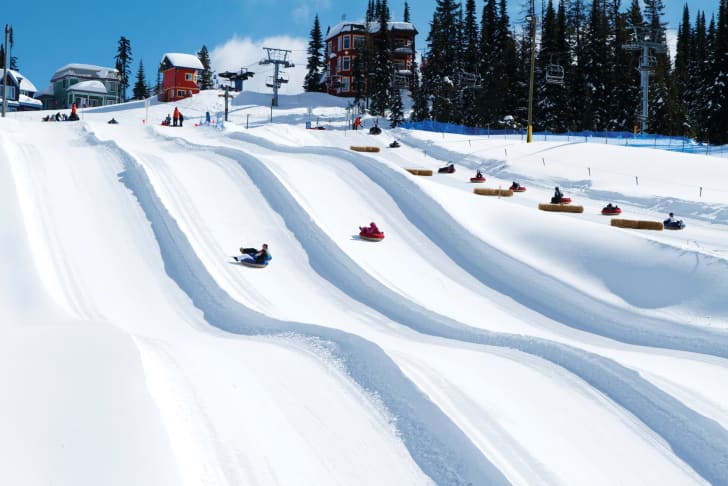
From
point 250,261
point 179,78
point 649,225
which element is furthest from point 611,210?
point 179,78

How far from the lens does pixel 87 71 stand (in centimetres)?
10181

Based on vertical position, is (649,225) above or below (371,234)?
above

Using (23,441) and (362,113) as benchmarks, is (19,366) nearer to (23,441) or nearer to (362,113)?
(23,441)

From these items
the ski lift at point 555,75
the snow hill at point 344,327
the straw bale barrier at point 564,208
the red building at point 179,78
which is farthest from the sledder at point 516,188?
the red building at point 179,78

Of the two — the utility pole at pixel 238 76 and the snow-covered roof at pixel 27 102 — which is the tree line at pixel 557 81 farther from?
the snow-covered roof at pixel 27 102

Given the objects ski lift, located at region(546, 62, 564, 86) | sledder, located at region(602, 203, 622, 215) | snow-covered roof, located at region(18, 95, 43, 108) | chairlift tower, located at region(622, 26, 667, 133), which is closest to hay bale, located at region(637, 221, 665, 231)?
sledder, located at region(602, 203, 622, 215)

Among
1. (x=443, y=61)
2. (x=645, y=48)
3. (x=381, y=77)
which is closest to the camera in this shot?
(x=645, y=48)

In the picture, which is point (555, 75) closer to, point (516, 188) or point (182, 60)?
point (516, 188)

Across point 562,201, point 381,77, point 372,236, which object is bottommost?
point 372,236

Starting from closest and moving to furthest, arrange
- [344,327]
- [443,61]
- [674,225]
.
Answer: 1. [344,327]
2. [674,225]
3. [443,61]

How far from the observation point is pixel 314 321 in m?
13.2

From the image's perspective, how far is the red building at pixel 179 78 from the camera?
76.8 metres

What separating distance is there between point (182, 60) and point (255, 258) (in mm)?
67145

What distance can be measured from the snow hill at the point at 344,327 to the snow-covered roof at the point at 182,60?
52875mm
